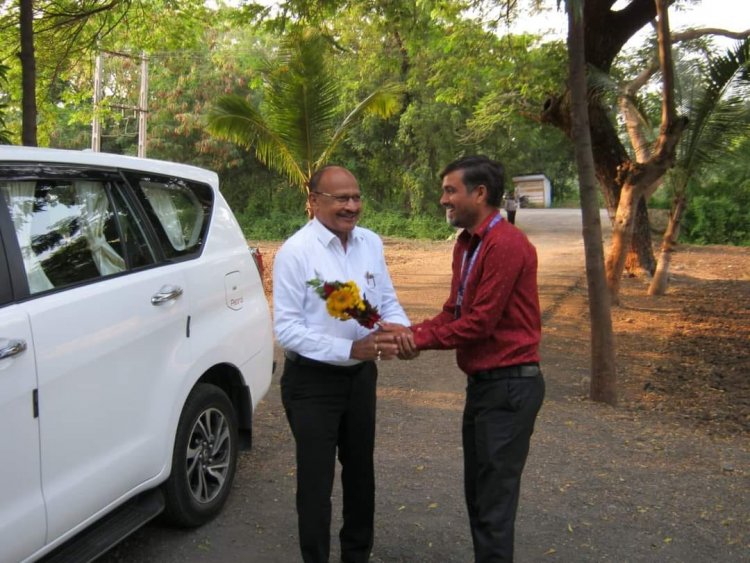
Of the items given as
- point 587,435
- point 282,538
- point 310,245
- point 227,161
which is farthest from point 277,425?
point 227,161

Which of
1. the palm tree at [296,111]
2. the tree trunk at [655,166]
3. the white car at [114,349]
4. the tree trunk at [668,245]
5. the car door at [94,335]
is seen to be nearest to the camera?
the white car at [114,349]

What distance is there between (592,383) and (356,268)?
436 centimetres

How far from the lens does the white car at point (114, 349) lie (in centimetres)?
266

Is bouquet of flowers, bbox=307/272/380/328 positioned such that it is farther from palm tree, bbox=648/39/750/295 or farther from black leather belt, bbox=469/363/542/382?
palm tree, bbox=648/39/750/295

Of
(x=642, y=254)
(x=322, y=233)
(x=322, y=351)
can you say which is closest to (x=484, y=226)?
(x=322, y=233)

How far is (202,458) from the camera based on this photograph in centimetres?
386

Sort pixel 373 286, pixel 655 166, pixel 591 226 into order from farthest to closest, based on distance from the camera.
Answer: pixel 655 166 → pixel 591 226 → pixel 373 286

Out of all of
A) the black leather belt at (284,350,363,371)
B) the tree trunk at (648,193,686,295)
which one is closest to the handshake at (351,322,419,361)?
the black leather belt at (284,350,363,371)

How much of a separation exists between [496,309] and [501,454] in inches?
23.5

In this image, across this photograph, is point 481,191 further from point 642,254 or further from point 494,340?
point 642,254

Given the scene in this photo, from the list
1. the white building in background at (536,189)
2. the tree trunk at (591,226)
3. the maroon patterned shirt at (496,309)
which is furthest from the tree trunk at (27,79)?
the white building in background at (536,189)

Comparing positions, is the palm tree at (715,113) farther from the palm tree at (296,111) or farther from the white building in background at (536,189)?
the white building in background at (536,189)

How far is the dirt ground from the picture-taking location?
147 inches

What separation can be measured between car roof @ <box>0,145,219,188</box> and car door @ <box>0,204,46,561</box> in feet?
1.85
